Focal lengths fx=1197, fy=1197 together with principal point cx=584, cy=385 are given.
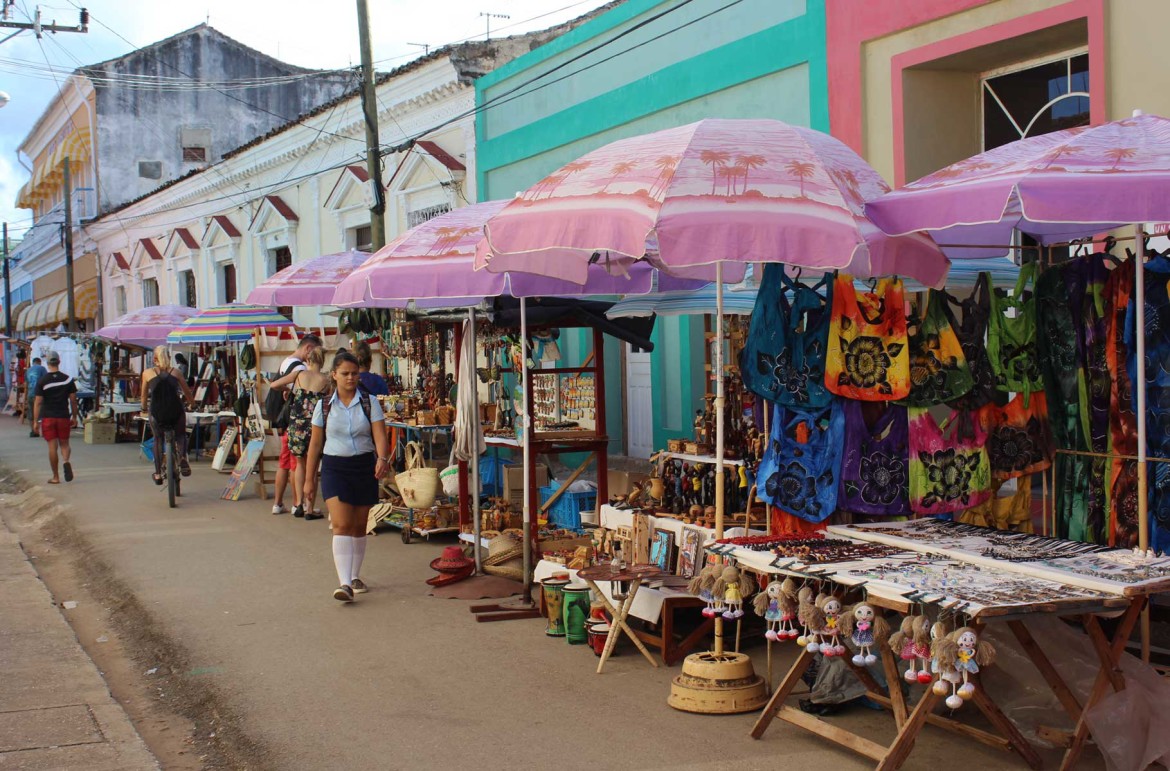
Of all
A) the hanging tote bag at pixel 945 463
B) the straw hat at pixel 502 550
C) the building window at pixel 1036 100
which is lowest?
the straw hat at pixel 502 550

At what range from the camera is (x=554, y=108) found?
15.2m

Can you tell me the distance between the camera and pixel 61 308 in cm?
4194

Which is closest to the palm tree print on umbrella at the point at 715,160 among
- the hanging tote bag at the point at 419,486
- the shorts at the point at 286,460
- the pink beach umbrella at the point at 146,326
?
the hanging tote bag at the point at 419,486

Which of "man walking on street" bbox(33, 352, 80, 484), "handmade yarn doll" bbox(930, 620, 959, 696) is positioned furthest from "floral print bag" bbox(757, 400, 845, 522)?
"man walking on street" bbox(33, 352, 80, 484)

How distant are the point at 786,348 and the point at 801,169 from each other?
0.99m

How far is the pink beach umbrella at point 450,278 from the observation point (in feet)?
26.0

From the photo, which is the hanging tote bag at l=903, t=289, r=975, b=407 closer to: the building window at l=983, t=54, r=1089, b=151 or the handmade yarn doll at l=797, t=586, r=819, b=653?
the handmade yarn doll at l=797, t=586, r=819, b=653

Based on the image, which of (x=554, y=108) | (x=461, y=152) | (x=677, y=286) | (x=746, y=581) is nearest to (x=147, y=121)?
(x=461, y=152)

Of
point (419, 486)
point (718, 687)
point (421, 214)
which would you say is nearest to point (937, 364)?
point (718, 687)

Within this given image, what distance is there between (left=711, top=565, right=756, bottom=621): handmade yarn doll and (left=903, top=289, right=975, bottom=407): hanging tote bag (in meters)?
1.27

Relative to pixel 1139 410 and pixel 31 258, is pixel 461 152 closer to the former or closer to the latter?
pixel 1139 410

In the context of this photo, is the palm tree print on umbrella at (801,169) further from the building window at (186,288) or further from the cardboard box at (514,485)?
the building window at (186,288)

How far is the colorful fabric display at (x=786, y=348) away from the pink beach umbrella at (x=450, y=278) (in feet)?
5.97

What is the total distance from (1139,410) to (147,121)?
36.8 m
